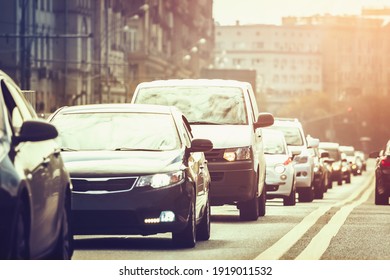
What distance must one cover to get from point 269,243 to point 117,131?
1.64 m

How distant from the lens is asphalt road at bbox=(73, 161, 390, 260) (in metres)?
12.5

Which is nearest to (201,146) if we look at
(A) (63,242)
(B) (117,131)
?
(B) (117,131)

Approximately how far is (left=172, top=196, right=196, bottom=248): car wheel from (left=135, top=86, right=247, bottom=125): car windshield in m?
5.91

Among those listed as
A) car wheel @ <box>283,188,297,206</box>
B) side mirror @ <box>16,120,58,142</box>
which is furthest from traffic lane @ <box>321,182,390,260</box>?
car wheel @ <box>283,188,297,206</box>

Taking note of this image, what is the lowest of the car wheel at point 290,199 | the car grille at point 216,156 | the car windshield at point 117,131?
the car wheel at point 290,199

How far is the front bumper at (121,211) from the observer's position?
12867mm

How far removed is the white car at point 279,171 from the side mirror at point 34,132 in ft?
64.1

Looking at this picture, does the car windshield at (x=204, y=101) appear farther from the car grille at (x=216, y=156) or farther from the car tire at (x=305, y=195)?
the car tire at (x=305, y=195)

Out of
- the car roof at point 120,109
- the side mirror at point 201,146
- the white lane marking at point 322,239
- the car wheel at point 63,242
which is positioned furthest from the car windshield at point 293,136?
the car wheel at point 63,242

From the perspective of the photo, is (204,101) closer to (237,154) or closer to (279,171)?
(237,154)

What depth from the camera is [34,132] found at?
352 inches

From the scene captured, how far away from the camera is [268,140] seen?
1161 inches
